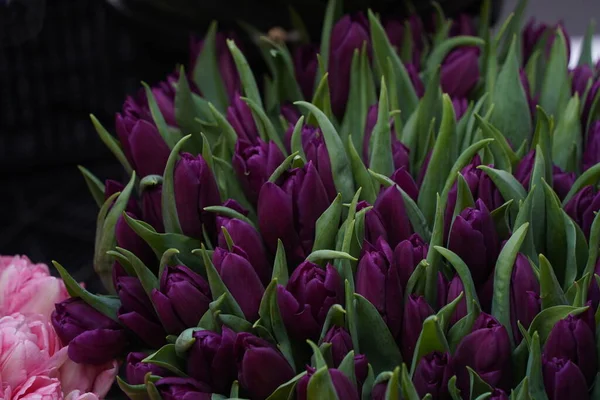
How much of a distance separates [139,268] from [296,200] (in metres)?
0.09

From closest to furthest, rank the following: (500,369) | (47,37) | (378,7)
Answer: (500,369) → (378,7) → (47,37)

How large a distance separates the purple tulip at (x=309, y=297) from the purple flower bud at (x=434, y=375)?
2.0 inches

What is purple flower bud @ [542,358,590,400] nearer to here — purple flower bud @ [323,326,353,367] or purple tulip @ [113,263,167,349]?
purple flower bud @ [323,326,353,367]

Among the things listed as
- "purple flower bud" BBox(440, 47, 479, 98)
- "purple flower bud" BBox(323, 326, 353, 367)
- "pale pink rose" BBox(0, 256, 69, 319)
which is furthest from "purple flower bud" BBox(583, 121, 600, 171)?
"pale pink rose" BBox(0, 256, 69, 319)

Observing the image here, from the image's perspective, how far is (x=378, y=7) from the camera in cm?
70

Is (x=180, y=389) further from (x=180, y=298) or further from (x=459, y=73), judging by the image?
(x=459, y=73)

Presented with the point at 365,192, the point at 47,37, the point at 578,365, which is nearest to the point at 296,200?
the point at 365,192

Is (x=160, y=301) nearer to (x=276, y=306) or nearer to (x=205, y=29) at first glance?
(x=276, y=306)

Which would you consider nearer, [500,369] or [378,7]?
[500,369]

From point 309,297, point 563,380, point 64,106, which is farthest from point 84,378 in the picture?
point 64,106

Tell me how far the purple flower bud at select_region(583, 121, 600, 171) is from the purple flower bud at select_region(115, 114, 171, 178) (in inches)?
9.7

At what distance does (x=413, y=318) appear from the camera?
38 cm

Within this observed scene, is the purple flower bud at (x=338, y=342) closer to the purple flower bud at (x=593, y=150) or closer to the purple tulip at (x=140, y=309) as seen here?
the purple tulip at (x=140, y=309)

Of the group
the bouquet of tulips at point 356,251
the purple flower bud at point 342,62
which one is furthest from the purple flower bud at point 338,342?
the purple flower bud at point 342,62
